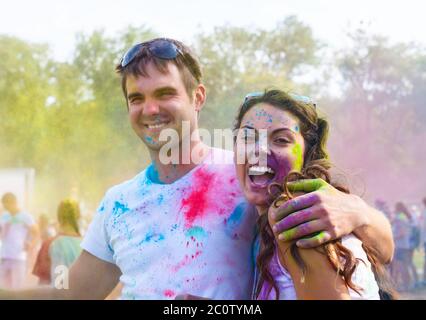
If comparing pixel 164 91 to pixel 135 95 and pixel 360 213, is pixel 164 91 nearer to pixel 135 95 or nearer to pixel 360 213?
pixel 135 95

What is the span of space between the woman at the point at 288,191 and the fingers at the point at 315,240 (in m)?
0.02

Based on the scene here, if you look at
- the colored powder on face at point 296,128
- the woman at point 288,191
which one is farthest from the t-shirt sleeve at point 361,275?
the colored powder on face at point 296,128

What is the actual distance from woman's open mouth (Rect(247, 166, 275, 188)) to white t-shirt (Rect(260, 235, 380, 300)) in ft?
0.72

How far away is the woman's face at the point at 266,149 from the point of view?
1.67m

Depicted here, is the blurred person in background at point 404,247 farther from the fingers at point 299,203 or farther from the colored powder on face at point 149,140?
the fingers at point 299,203

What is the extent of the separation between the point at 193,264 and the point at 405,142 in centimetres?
1692

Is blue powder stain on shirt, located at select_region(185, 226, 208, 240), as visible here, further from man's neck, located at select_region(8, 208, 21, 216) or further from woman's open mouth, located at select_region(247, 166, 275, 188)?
man's neck, located at select_region(8, 208, 21, 216)

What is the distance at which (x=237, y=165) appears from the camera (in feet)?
5.75

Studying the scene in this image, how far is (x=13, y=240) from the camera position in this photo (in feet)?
18.6

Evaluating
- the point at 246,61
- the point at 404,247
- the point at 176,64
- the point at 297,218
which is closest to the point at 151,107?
the point at 176,64

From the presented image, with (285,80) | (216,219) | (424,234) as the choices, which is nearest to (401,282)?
(424,234)

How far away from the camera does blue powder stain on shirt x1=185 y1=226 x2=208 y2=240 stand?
5.82 feet

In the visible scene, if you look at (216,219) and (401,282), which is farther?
(401,282)
